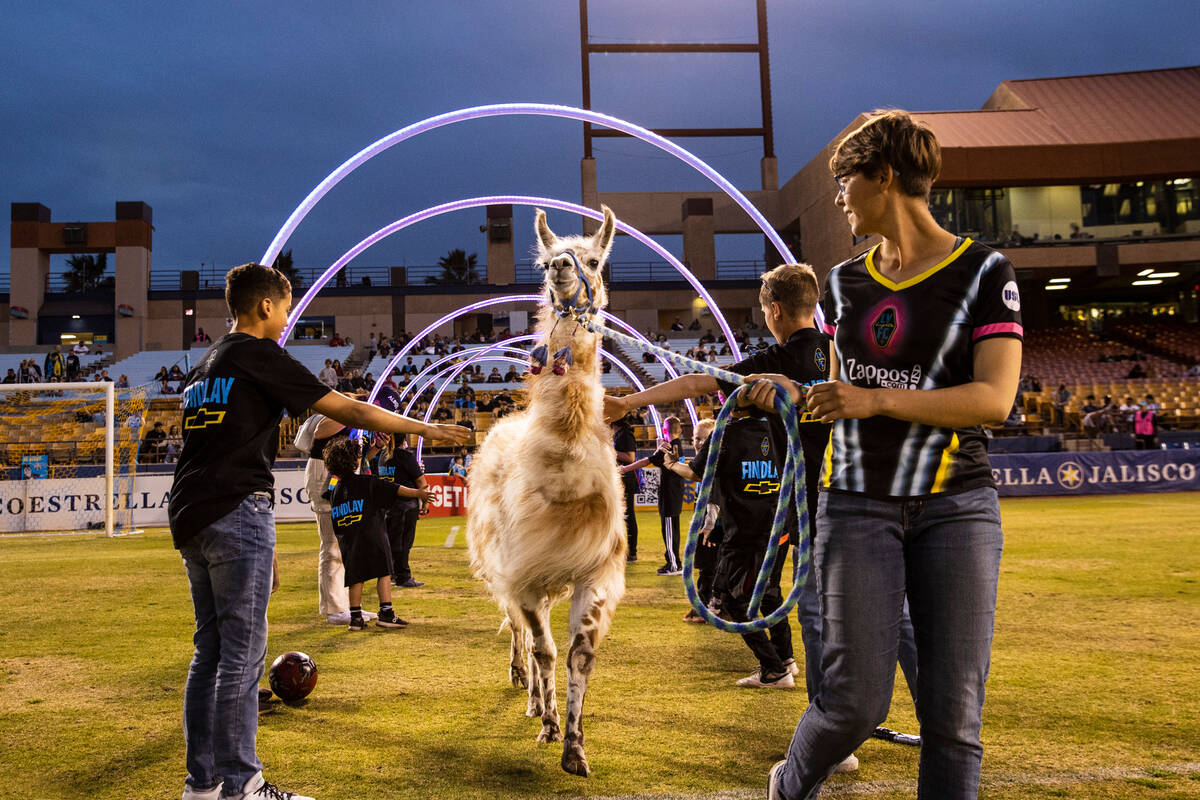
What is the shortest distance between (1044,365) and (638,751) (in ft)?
136

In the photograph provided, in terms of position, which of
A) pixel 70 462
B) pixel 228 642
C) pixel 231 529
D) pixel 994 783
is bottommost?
pixel 994 783

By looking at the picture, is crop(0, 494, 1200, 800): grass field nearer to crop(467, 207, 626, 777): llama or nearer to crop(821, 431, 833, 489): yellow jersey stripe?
crop(467, 207, 626, 777): llama

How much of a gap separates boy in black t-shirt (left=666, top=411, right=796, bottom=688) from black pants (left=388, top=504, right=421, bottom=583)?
5032 millimetres

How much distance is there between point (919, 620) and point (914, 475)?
1.55 ft

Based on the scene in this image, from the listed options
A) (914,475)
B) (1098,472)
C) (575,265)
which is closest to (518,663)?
(575,265)

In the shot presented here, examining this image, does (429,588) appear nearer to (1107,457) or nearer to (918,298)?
(918,298)

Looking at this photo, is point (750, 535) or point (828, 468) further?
point (750, 535)

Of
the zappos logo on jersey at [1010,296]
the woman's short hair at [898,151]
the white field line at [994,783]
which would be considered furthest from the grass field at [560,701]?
the woman's short hair at [898,151]

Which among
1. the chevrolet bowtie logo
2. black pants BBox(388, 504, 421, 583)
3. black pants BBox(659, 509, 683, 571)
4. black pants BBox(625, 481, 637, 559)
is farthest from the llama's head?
black pants BBox(659, 509, 683, 571)

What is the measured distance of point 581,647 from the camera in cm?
488

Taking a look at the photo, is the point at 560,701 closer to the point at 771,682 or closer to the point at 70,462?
the point at 771,682

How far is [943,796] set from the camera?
259 centimetres

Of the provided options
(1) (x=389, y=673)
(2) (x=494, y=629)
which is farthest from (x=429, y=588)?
(1) (x=389, y=673)

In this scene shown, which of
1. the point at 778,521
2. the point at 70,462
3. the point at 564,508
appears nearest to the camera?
the point at 778,521
